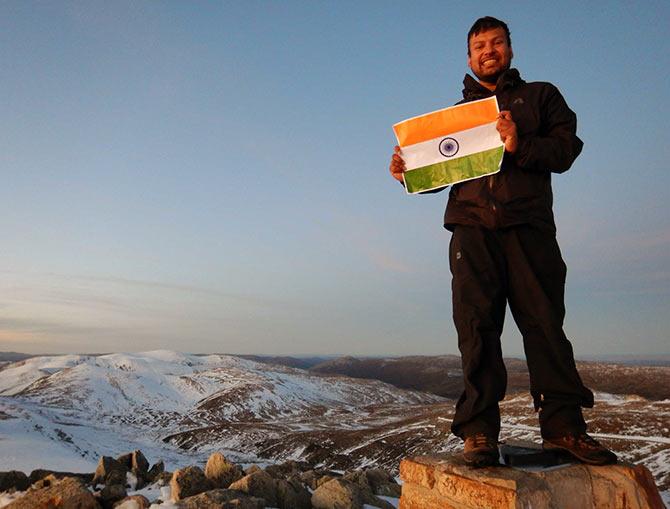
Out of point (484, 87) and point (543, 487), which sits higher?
point (484, 87)

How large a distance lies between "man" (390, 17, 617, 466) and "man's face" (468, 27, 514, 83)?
0.03 m

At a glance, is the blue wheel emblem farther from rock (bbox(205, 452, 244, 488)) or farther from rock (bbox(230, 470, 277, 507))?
rock (bbox(205, 452, 244, 488))

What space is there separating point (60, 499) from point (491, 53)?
9.19 m

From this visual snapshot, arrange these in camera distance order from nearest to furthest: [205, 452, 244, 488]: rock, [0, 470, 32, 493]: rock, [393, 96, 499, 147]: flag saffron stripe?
[393, 96, 499, 147]: flag saffron stripe, [205, 452, 244, 488]: rock, [0, 470, 32, 493]: rock

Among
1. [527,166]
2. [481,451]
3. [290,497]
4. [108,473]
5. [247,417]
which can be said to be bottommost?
[247,417]

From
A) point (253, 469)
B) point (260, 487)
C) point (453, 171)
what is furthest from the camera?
point (253, 469)

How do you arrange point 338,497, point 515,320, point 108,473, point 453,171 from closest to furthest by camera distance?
point 515,320 → point 453,171 → point 338,497 → point 108,473

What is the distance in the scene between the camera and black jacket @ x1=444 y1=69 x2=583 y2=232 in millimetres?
4129

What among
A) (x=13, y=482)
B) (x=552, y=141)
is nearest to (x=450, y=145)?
(x=552, y=141)

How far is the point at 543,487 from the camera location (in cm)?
346

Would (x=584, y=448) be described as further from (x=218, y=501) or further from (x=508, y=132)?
(x=218, y=501)

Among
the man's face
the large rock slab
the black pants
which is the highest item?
the man's face

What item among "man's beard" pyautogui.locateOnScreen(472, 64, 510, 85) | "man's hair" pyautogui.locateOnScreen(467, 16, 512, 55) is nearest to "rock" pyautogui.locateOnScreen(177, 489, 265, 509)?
"man's beard" pyautogui.locateOnScreen(472, 64, 510, 85)

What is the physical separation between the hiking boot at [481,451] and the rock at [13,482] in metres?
12.6
